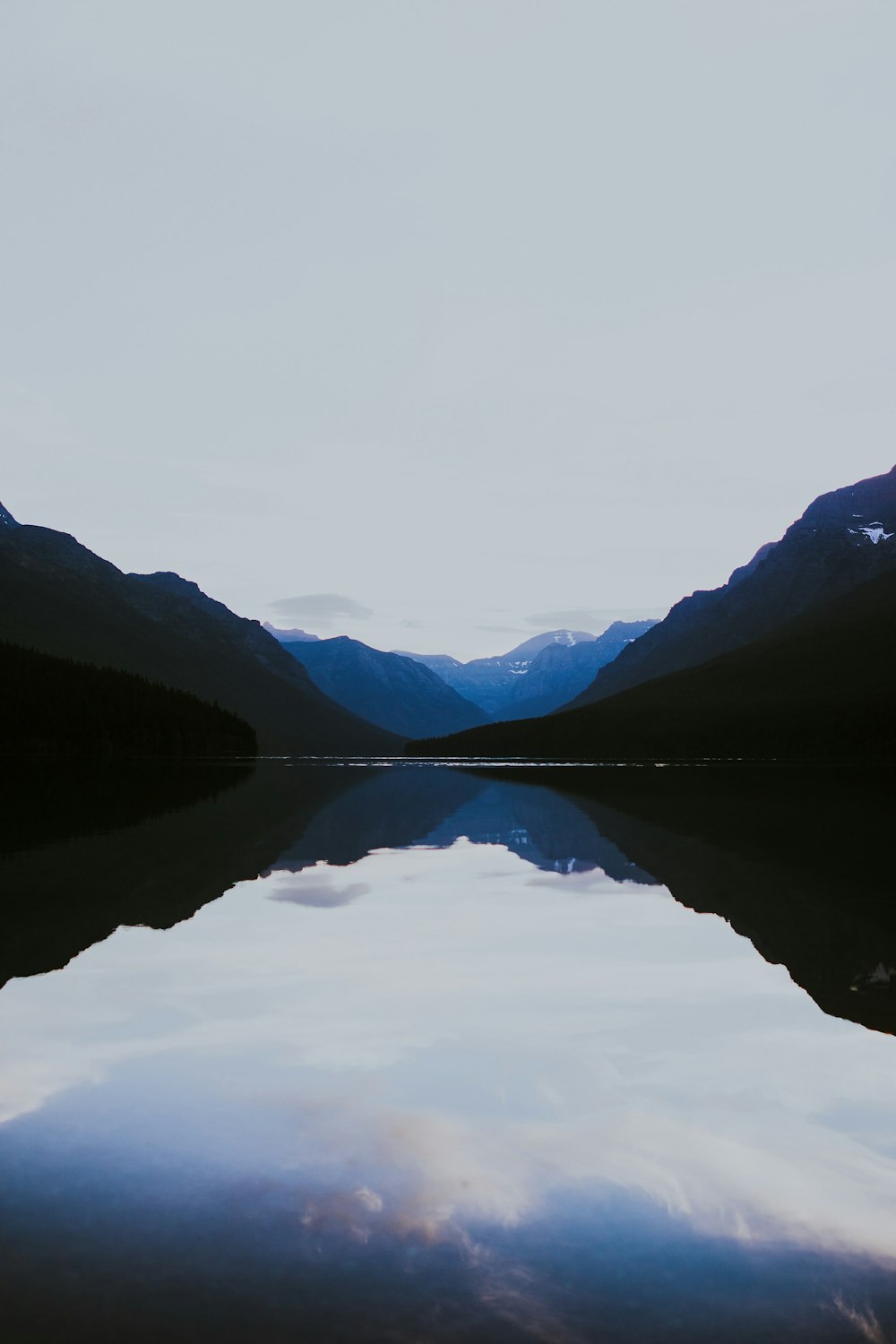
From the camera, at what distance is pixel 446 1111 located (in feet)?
39.5

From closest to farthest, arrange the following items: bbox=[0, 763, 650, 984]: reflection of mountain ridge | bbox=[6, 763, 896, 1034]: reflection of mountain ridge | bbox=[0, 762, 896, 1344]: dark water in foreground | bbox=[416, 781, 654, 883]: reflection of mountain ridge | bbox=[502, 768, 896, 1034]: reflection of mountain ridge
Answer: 1. bbox=[0, 762, 896, 1344]: dark water in foreground
2. bbox=[502, 768, 896, 1034]: reflection of mountain ridge
3. bbox=[6, 763, 896, 1034]: reflection of mountain ridge
4. bbox=[0, 763, 650, 984]: reflection of mountain ridge
5. bbox=[416, 781, 654, 883]: reflection of mountain ridge

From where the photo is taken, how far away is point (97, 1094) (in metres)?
12.3

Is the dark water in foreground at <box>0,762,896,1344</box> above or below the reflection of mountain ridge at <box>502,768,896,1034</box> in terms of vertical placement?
below

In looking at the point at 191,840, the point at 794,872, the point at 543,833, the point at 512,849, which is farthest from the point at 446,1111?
the point at 543,833

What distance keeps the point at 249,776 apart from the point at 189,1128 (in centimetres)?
10025

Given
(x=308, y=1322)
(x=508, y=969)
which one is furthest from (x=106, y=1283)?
(x=508, y=969)

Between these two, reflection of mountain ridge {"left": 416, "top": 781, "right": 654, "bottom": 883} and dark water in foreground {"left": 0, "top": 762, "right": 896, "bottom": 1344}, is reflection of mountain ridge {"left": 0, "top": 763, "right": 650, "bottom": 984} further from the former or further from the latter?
dark water in foreground {"left": 0, "top": 762, "right": 896, "bottom": 1344}

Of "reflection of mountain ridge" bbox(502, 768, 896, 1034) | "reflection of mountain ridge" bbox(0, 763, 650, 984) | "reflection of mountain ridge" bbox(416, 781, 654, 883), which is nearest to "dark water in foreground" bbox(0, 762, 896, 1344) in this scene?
"reflection of mountain ridge" bbox(502, 768, 896, 1034)

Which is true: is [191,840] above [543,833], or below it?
below

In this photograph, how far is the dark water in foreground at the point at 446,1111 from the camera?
7852 mm

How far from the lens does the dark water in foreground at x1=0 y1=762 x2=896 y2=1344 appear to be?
785 centimetres

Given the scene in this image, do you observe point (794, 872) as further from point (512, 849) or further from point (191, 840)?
point (191, 840)

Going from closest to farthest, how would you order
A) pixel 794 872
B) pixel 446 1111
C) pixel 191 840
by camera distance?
pixel 446 1111 → pixel 794 872 → pixel 191 840

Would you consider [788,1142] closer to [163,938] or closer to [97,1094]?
[97,1094]
